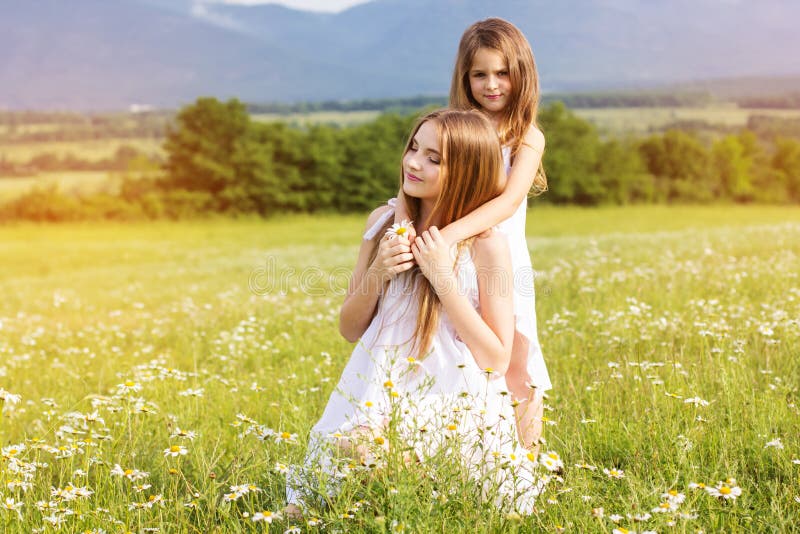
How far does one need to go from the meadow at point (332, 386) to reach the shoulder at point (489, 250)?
0.91 meters

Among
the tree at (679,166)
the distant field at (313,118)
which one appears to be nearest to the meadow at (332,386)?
the distant field at (313,118)

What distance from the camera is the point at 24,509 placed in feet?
11.7

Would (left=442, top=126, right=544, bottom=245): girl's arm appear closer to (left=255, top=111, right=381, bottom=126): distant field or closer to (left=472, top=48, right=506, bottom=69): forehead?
(left=472, top=48, right=506, bottom=69): forehead

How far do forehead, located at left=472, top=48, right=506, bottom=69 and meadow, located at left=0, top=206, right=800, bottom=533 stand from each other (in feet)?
6.86

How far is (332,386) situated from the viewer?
202 inches

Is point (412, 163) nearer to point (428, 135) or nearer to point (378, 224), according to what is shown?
point (428, 135)

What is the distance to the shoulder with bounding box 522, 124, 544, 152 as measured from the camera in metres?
4.54

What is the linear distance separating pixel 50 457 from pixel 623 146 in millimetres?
37661

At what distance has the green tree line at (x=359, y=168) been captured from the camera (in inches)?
1346

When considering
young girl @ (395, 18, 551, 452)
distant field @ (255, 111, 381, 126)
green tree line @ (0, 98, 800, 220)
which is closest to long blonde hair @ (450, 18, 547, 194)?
young girl @ (395, 18, 551, 452)

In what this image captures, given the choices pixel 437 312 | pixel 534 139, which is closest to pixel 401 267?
pixel 437 312

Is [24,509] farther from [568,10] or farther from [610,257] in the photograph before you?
[568,10]

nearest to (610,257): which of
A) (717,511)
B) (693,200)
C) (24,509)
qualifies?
(717,511)

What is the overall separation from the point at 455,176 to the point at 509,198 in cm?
54
